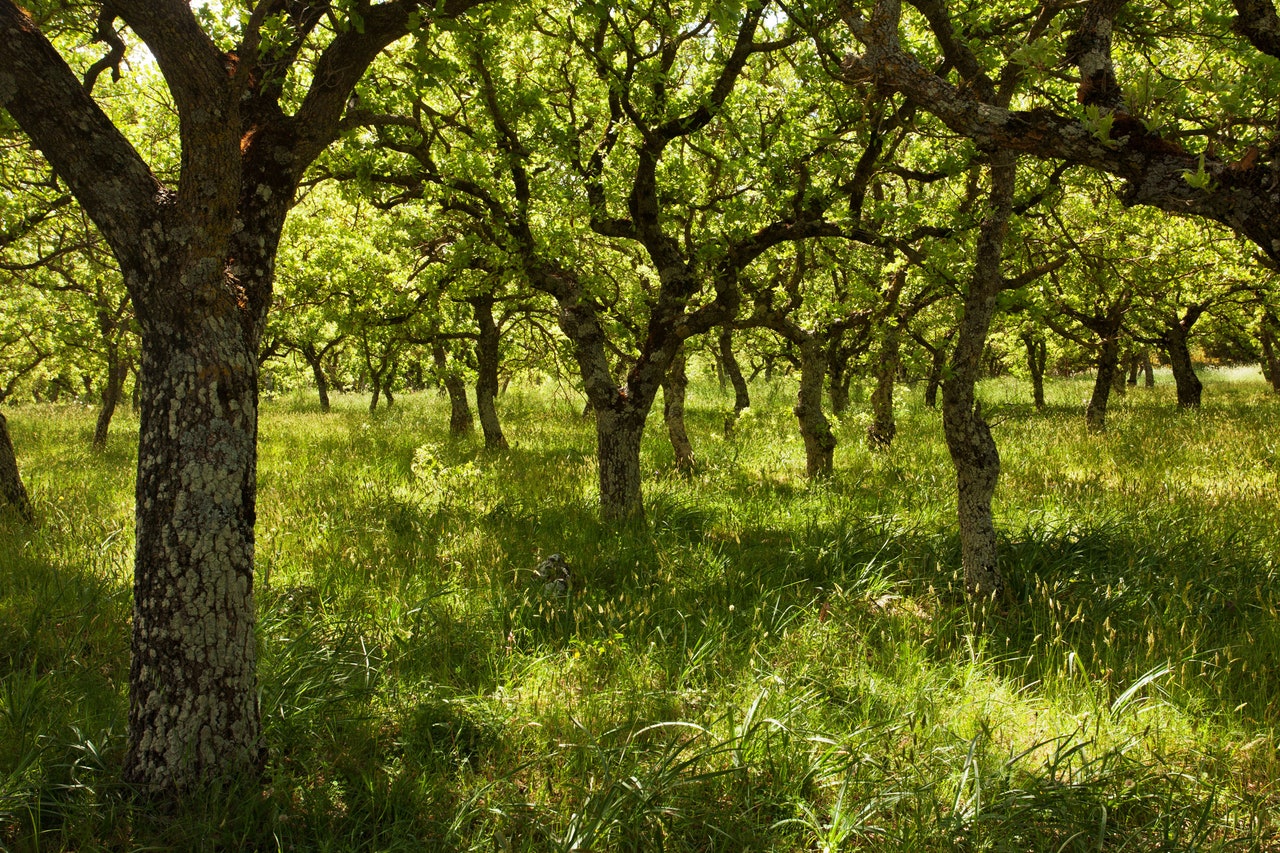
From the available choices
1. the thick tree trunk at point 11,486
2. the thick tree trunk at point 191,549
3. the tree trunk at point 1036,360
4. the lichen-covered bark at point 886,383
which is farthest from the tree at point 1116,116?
the tree trunk at point 1036,360

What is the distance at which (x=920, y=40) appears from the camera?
7.11 metres

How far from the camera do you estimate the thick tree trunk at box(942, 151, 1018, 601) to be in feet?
15.3

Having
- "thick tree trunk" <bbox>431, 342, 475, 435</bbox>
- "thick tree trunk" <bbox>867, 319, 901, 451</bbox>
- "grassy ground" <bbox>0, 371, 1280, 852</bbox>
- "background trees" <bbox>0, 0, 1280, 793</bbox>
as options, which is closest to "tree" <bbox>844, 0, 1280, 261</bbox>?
"background trees" <bbox>0, 0, 1280, 793</bbox>

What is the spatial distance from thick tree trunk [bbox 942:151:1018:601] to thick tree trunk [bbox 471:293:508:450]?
8983 mm

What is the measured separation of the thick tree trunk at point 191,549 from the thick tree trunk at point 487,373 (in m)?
9.50

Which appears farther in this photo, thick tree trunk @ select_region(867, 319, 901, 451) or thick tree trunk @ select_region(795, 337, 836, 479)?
thick tree trunk @ select_region(867, 319, 901, 451)

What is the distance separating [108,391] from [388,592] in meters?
11.9

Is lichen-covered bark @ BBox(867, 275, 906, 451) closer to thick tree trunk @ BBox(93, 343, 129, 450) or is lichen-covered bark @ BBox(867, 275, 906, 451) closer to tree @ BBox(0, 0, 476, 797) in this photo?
tree @ BBox(0, 0, 476, 797)

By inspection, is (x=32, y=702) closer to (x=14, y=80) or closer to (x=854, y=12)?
(x=14, y=80)

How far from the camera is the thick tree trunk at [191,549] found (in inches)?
109

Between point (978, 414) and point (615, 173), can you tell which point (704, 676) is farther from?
point (615, 173)

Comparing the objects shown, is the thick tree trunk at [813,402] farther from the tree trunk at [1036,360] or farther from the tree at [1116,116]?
the tree trunk at [1036,360]

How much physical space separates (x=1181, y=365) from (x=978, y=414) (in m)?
16.1

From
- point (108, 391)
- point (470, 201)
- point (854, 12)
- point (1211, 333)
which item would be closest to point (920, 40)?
point (854, 12)
